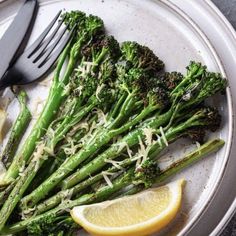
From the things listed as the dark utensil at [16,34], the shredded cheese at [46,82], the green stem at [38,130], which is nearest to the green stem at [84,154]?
the green stem at [38,130]

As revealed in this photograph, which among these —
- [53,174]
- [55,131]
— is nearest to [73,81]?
[55,131]

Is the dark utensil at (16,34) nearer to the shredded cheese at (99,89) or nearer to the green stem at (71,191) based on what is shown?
the shredded cheese at (99,89)

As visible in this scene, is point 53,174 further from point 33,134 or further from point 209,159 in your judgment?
point 209,159

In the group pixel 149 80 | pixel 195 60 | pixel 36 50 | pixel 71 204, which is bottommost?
pixel 71 204

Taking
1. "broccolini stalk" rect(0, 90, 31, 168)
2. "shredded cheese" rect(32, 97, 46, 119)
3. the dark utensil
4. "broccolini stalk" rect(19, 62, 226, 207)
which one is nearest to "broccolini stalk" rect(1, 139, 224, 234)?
"broccolini stalk" rect(19, 62, 226, 207)

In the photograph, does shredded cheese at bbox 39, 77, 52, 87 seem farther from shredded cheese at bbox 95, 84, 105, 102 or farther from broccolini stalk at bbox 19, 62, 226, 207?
broccolini stalk at bbox 19, 62, 226, 207

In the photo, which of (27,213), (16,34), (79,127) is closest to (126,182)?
(79,127)
